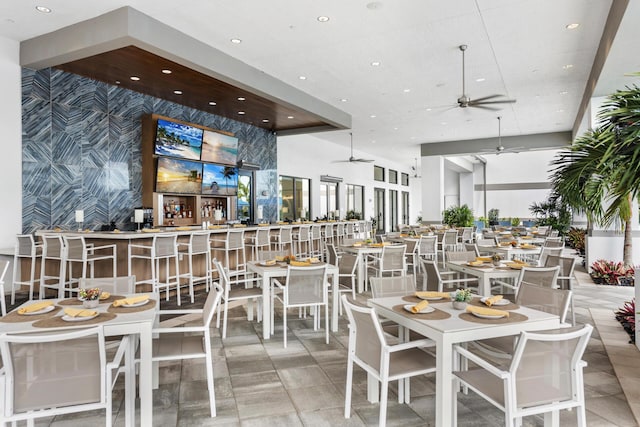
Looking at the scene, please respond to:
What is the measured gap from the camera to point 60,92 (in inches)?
259

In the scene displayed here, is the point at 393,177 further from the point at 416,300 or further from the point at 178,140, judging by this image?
the point at 416,300

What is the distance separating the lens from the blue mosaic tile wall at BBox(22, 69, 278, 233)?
6293 mm

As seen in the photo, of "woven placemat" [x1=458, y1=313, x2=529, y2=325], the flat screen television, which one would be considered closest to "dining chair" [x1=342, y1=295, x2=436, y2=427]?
"woven placemat" [x1=458, y1=313, x2=529, y2=325]

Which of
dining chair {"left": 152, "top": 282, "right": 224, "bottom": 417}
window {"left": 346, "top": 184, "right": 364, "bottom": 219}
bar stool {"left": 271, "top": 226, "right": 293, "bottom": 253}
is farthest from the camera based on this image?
window {"left": 346, "top": 184, "right": 364, "bottom": 219}

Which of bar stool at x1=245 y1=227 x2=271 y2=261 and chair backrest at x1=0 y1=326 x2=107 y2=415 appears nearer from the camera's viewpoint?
chair backrest at x1=0 y1=326 x2=107 y2=415

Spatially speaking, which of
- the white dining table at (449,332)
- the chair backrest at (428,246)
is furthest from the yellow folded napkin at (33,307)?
the chair backrest at (428,246)

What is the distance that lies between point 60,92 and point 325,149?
916 cm

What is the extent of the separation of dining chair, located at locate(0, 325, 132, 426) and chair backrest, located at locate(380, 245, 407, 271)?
14.7 ft

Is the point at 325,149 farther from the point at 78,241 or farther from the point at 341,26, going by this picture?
the point at 78,241

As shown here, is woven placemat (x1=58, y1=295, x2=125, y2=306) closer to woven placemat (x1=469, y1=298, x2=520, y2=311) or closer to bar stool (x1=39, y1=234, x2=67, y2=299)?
woven placemat (x1=469, y1=298, x2=520, y2=311)

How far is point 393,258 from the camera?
610 centimetres

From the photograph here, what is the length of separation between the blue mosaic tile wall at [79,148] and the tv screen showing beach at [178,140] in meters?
0.43

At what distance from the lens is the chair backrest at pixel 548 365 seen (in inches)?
72.7

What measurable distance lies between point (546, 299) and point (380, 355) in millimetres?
1596
